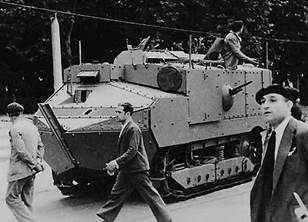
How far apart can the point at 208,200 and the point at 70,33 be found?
26555mm

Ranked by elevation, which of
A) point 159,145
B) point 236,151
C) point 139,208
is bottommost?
point 139,208

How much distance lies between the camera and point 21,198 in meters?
8.91

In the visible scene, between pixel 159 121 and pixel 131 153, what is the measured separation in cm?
204

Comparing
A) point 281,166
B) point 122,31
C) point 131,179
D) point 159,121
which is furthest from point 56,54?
point 281,166

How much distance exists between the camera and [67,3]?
36.1 metres

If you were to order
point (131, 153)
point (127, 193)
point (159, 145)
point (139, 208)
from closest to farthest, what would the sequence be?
point (131, 153), point (127, 193), point (159, 145), point (139, 208)

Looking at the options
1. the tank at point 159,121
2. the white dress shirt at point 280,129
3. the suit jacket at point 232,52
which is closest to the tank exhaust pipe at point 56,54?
A: the tank at point 159,121

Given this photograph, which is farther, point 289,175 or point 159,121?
point 159,121

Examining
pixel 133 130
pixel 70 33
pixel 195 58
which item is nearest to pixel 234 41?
pixel 195 58

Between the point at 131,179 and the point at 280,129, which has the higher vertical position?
the point at 280,129

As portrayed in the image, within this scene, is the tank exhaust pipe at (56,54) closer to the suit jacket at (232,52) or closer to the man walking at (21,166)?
the suit jacket at (232,52)

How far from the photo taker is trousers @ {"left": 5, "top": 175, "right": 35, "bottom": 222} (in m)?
8.61

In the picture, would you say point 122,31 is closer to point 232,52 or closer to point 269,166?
point 232,52

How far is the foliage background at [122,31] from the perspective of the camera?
32.4 m
